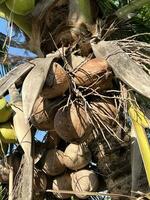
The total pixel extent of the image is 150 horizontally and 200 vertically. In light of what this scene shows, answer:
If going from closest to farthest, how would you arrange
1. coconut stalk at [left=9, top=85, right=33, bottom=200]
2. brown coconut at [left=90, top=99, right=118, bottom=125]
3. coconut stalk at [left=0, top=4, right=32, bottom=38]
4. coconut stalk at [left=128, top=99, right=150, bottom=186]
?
coconut stalk at [left=128, top=99, right=150, bottom=186]
coconut stalk at [left=9, top=85, right=33, bottom=200]
brown coconut at [left=90, top=99, right=118, bottom=125]
coconut stalk at [left=0, top=4, right=32, bottom=38]

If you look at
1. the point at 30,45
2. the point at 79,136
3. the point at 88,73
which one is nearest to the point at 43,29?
the point at 30,45

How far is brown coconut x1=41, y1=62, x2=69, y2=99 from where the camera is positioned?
2530 mm

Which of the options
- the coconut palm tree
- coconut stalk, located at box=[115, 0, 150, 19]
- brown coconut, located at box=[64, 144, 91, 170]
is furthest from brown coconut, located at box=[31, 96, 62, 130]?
coconut stalk, located at box=[115, 0, 150, 19]

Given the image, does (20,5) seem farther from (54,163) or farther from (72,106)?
(54,163)

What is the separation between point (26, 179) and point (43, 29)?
3.08 ft

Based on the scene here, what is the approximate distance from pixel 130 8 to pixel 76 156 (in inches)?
34.8

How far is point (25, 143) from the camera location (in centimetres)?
266

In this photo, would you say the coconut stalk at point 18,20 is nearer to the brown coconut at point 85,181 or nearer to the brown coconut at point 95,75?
the brown coconut at point 95,75

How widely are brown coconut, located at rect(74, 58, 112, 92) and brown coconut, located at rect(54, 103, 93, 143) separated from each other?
126 mm

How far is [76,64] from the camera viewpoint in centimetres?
276

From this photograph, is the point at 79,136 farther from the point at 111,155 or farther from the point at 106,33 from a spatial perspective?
the point at 106,33

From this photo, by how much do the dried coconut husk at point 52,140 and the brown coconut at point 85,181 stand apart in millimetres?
212

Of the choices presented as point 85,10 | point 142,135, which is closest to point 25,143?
point 142,135

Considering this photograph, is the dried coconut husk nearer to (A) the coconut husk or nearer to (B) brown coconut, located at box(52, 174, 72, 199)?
(A) the coconut husk
